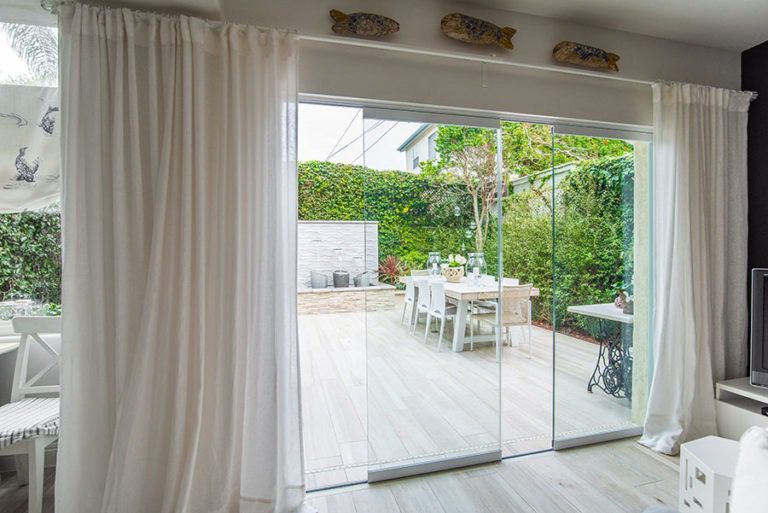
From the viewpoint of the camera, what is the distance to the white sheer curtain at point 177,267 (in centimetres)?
160

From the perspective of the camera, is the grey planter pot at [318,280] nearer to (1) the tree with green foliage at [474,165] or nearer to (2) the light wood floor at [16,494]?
(1) the tree with green foliage at [474,165]

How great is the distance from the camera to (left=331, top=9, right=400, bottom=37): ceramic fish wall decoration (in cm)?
189

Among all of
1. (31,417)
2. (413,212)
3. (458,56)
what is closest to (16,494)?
(31,417)

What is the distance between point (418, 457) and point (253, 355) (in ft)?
3.88

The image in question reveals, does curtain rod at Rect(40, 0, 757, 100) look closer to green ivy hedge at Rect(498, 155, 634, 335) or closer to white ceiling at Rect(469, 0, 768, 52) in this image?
white ceiling at Rect(469, 0, 768, 52)

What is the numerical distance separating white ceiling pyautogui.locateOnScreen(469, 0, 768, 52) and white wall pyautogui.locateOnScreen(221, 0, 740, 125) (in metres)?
0.06

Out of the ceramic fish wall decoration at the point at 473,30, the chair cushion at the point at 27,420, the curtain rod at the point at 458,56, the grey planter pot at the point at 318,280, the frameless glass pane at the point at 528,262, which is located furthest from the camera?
the grey planter pot at the point at 318,280

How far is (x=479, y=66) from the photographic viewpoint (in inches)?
86.3

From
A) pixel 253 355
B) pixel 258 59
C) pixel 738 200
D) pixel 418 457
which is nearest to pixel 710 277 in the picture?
pixel 738 200

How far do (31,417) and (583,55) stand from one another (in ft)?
A: 11.7

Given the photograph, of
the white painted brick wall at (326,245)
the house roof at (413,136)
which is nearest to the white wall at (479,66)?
the house roof at (413,136)

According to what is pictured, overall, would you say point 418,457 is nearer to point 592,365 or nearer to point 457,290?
point 457,290

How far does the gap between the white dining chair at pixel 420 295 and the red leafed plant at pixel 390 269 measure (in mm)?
123

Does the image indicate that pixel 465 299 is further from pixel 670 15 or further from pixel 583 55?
pixel 670 15
